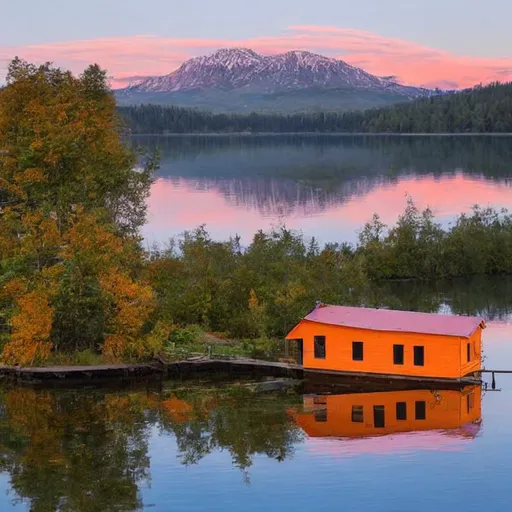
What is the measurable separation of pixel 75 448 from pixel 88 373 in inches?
324

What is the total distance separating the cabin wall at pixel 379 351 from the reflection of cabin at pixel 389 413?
1.26m

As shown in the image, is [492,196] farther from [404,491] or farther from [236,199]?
[404,491]

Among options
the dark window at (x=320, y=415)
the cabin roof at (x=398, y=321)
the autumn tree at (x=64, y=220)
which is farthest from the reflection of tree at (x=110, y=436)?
the cabin roof at (x=398, y=321)

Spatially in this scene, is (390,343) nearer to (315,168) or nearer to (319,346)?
(319,346)

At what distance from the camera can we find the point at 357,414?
33.7 meters

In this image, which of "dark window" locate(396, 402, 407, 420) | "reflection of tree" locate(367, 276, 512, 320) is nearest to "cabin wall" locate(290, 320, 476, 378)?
"dark window" locate(396, 402, 407, 420)

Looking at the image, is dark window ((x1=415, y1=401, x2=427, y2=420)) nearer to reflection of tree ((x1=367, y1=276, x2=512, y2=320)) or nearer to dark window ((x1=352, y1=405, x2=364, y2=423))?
dark window ((x1=352, y1=405, x2=364, y2=423))

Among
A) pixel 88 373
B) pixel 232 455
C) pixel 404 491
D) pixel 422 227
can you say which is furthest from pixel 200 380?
pixel 422 227

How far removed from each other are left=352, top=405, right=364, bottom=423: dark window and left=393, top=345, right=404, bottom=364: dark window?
3.45 meters

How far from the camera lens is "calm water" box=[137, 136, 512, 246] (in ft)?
280

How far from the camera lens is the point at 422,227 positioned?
65000 millimetres

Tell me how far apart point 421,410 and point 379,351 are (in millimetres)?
4185

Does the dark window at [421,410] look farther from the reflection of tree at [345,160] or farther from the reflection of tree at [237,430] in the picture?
the reflection of tree at [345,160]

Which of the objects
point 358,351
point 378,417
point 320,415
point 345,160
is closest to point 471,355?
point 358,351
